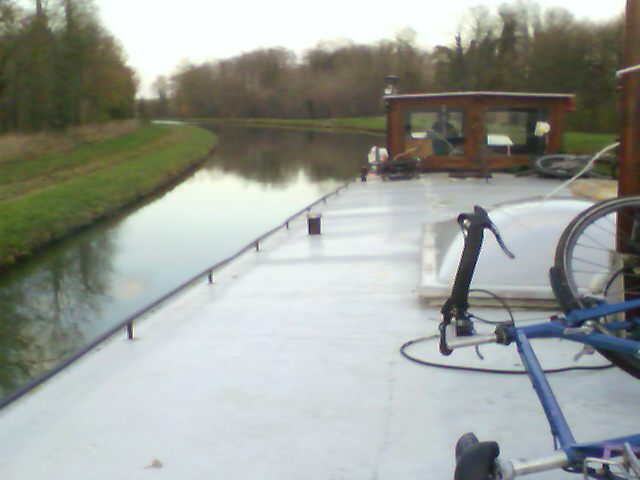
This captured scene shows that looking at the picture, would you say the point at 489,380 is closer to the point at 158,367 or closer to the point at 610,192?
the point at 158,367

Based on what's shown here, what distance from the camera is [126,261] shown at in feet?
41.7

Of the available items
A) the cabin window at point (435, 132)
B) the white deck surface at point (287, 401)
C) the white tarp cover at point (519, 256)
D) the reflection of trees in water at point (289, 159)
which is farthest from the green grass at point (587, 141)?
the white deck surface at point (287, 401)

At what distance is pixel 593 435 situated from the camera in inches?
118

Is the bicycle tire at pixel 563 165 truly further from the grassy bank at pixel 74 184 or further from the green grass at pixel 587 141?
the green grass at pixel 587 141

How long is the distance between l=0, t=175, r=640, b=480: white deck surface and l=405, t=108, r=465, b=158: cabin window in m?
8.12

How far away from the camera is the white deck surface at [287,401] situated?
2.94 m

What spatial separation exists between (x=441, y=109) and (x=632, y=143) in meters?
9.91

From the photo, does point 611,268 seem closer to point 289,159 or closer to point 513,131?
point 513,131

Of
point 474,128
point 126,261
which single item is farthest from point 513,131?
point 126,261

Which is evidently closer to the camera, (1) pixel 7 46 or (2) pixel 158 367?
(2) pixel 158 367

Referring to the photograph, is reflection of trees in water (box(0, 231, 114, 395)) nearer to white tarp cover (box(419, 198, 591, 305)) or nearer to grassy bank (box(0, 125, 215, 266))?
grassy bank (box(0, 125, 215, 266))

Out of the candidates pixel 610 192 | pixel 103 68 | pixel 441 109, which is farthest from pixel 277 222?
pixel 103 68

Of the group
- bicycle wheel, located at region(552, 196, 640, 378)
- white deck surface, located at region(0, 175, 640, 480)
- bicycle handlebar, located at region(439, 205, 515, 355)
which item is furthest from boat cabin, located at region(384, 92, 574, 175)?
bicycle handlebar, located at region(439, 205, 515, 355)

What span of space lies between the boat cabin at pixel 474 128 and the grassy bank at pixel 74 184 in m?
6.33
